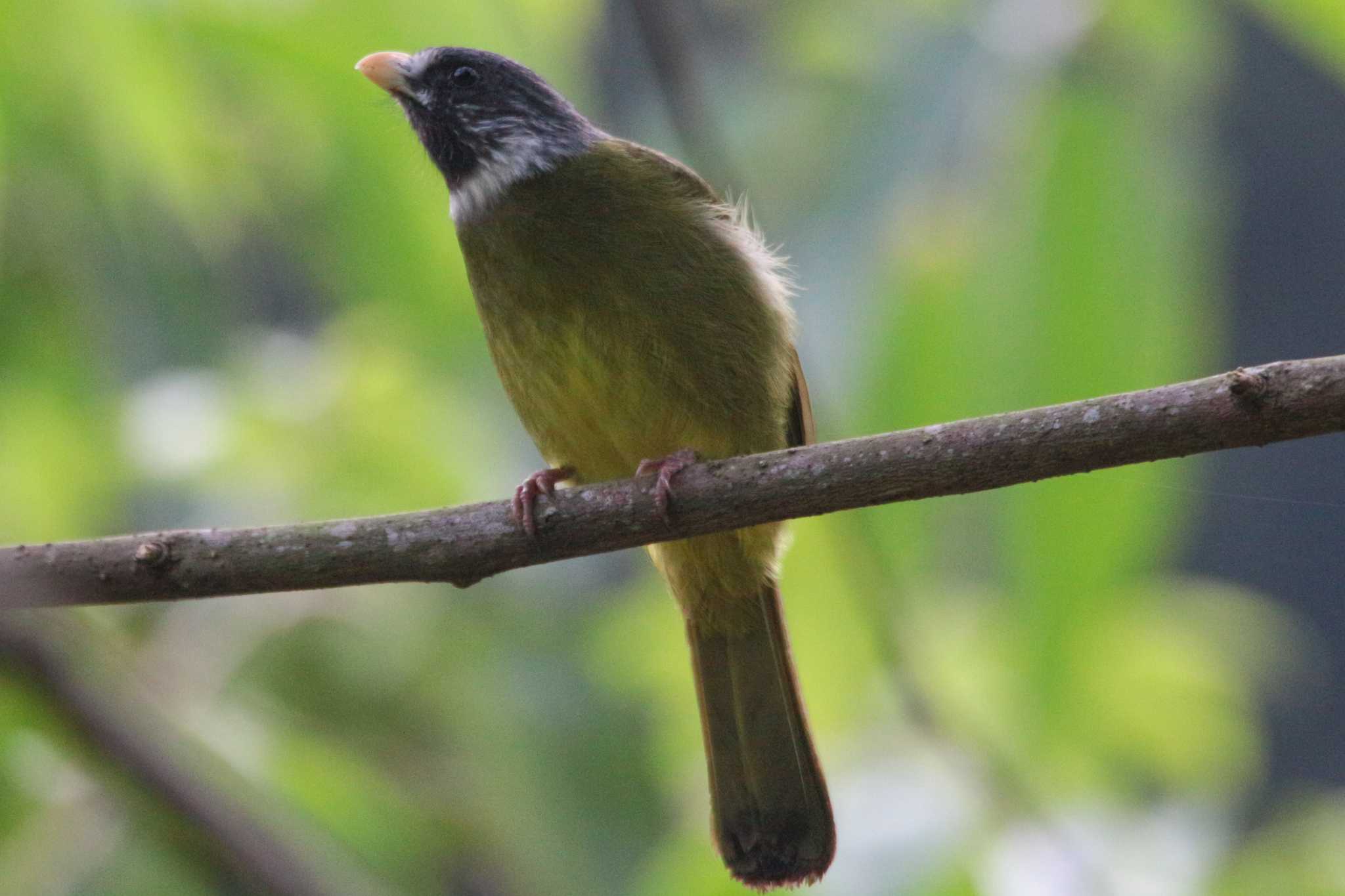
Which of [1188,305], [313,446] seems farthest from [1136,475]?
[313,446]

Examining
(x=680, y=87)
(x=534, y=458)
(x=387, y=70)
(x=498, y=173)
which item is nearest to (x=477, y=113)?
(x=387, y=70)

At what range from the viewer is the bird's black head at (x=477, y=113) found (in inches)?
138

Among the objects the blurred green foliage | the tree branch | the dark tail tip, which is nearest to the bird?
the dark tail tip

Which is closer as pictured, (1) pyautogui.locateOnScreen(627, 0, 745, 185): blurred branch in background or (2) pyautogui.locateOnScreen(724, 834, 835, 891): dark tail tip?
(1) pyautogui.locateOnScreen(627, 0, 745, 185): blurred branch in background

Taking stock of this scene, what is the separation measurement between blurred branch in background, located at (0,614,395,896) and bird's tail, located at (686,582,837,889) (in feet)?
2.74

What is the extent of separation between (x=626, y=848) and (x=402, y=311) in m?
1.47

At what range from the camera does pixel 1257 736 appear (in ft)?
18.4

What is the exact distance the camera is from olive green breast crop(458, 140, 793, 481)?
2949 mm

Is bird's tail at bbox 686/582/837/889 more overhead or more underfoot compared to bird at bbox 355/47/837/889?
more underfoot

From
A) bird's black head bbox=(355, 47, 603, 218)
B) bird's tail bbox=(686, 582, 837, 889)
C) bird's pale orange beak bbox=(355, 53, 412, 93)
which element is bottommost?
bird's tail bbox=(686, 582, 837, 889)

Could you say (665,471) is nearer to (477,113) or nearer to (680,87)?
(680,87)

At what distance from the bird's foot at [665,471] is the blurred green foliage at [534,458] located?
0.33 meters

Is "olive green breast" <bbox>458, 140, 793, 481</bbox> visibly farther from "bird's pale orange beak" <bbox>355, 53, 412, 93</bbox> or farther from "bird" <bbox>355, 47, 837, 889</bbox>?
"bird's pale orange beak" <bbox>355, 53, 412, 93</bbox>

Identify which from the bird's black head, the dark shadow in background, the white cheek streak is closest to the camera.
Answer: the white cheek streak
